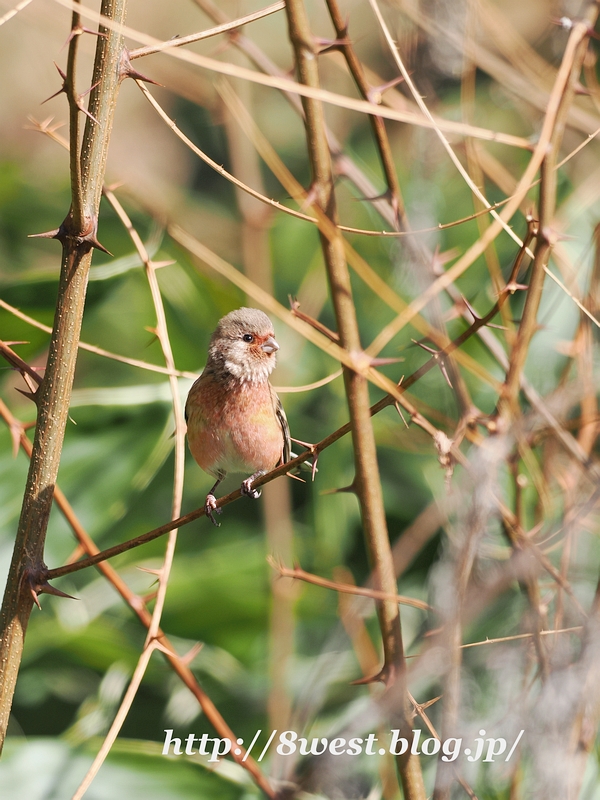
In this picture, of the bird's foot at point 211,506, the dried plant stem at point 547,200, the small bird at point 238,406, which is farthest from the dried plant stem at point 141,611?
the dried plant stem at point 547,200

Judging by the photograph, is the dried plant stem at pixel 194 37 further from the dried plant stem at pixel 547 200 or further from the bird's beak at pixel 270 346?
the bird's beak at pixel 270 346

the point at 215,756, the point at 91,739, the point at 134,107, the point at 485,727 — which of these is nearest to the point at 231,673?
the point at 91,739

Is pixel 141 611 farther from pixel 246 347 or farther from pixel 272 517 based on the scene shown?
pixel 272 517

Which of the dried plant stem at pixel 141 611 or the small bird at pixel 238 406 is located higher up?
the small bird at pixel 238 406

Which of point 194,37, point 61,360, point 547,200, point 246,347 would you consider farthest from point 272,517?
point 194,37

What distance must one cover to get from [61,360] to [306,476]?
322 cm

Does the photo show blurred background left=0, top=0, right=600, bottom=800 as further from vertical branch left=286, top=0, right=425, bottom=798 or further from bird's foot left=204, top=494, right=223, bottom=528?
bird's foot left=204, top=494, right=223, bottom=528

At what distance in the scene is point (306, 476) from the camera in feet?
17.2

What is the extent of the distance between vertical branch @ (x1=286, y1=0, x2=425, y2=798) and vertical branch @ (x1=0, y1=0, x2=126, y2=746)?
508mm

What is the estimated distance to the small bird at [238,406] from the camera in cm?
359

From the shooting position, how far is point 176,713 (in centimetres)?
409

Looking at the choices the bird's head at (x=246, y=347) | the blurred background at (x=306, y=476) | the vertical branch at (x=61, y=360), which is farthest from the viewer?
the bird's head at (x=246, y=347)

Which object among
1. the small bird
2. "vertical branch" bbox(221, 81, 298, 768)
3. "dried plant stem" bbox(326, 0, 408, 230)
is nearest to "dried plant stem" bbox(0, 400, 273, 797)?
"vertical branch" bbox(221, 81, 298, 768)

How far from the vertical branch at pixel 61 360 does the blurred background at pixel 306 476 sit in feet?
1.25
